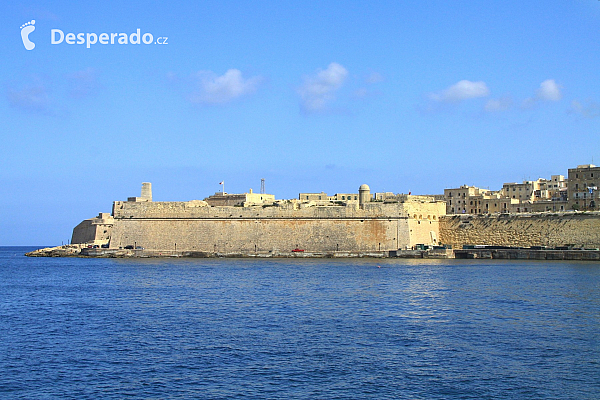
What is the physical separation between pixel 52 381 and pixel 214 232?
26448 mm

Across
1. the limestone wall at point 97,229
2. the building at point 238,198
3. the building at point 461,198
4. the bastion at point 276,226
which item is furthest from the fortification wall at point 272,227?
the building at point 461,198

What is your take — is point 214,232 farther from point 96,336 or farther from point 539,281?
point 96,336

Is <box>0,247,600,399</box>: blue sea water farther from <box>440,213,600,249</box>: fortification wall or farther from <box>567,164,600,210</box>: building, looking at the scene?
<box>567,164,600,210</box>: building

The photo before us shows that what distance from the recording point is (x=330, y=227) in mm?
35375

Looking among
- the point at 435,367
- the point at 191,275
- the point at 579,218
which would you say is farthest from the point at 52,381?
the point at 579,218

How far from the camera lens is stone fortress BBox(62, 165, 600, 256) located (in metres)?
34.7

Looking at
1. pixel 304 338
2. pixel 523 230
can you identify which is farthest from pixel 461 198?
pixel 304 338

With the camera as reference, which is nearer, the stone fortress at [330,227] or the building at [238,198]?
the stone fortress at [330,227]

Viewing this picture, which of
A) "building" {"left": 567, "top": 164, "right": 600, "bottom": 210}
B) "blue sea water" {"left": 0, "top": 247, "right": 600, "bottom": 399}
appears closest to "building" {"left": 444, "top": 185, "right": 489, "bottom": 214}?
"building" {"left": 567, "top": 164, "right": 600, "bottom": 210}

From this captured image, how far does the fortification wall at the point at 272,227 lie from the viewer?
34906mm

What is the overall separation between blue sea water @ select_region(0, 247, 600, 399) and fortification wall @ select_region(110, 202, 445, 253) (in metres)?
11.2

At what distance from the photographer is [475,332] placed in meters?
→ 13.7

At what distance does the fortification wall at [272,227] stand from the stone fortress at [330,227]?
0.05 metres

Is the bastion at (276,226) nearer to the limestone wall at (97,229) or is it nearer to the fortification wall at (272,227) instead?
the fortification wall at (272,227)
